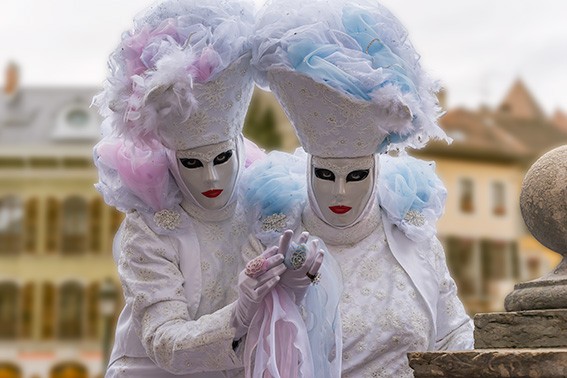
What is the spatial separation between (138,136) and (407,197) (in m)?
1.17

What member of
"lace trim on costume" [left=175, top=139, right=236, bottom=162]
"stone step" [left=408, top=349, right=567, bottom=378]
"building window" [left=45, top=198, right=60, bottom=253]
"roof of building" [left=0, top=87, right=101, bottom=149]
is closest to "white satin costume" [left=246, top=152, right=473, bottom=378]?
"lace trim on costume" [left=175, top=139, right=236, bottom=162]

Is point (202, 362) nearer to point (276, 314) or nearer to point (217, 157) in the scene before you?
point (276, 314)

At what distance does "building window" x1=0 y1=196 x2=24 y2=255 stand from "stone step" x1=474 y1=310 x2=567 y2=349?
3193 cm

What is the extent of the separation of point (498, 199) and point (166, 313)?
115 ft

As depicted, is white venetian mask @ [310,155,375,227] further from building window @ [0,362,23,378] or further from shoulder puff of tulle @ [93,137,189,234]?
building window @ [0,362,23,378]

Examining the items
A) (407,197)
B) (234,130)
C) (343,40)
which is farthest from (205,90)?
(407,197)

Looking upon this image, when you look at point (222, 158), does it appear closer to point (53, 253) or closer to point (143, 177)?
point (143, 177)

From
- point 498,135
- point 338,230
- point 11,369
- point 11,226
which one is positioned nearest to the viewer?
point 338,230

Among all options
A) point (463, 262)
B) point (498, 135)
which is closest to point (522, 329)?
point (463, 262)

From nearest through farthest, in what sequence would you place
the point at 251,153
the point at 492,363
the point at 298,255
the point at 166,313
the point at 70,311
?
1. the point at 492,363
2. the point at 298,255
3. the point at 166,313
4. the point at 251,153
5. the point at 70,311

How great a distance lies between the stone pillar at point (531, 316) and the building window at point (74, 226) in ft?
103

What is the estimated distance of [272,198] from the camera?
222 inches

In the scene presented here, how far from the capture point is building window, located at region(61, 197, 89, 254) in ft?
116

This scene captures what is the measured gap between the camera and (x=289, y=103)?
552 centimetres
